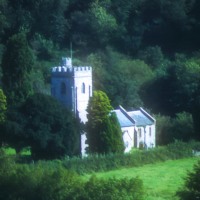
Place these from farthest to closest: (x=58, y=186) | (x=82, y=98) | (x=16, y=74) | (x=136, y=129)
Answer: (x=136, y=129) < (x=82, y=98) < (x=16, y=74) < (x=58, y=186)

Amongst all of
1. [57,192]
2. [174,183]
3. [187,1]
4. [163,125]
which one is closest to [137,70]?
[163,125]

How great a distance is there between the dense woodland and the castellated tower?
3.38 feet

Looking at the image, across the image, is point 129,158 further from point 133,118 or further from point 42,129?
point 133,118

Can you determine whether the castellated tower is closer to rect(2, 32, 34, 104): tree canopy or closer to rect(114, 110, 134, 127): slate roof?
rect(2, 32, 34, 104): tree canopy

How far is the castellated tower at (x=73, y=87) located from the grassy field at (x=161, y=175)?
6.18 m

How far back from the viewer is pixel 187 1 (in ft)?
263

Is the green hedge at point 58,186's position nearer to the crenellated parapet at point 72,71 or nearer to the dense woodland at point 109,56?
the dense woodland at point 109,56

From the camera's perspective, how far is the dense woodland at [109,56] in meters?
41.1

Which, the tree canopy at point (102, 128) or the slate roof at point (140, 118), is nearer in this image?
the tree canopy at point (102, 128)

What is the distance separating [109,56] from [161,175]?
2847cm

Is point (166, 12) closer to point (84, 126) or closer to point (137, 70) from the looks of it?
point (137, 70)

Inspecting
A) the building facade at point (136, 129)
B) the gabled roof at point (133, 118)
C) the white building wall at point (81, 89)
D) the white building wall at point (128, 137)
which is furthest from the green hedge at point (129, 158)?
the white building wall at point (81, 89)

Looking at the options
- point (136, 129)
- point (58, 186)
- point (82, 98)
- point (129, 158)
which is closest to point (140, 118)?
point (136, 129)

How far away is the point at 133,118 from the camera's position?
151 feet
